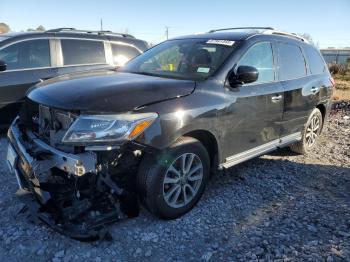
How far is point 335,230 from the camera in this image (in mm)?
3445

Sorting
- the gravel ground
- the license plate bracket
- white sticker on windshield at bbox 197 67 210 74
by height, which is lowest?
the gravel ground

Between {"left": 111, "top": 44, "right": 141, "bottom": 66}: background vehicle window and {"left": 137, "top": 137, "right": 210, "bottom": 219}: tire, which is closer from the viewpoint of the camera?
{"left": 137, "top": 137, "right": 210, "bottom": 219}: tire

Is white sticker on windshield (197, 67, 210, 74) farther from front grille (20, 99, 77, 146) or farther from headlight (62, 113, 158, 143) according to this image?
front grille (20, 99, 77, 146)

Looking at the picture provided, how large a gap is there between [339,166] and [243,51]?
2.55 metres

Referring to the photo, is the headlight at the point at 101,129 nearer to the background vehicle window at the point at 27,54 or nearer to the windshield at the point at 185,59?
the windshield at the point at 185,59

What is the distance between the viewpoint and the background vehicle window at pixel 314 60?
5.56 meters

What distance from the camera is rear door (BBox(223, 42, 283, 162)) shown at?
3.95 meters

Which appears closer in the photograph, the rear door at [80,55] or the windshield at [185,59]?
the windshield at [185,59]

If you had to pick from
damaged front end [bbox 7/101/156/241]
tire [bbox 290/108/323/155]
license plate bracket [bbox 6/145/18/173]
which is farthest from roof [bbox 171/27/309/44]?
license plate bracket [bbox 6/145/18/173]

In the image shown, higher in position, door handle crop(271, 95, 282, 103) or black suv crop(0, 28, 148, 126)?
black suv crop(0, 28, 148, 126)

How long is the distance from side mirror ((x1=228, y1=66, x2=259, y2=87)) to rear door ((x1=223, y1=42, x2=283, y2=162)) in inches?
3.4

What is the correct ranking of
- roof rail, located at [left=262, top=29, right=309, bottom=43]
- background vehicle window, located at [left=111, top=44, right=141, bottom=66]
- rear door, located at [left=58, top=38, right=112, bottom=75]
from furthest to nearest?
background vehicle window, located at [left=111, top=44, right=141, bottom=66], rear door, located at [left=58, top=38, right=112, bottom=75], roof rail, located at [left=262, top=29, right=309, bottom=43]

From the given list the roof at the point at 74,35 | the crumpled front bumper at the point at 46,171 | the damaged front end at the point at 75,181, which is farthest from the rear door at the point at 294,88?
the roof at the point at 74,35

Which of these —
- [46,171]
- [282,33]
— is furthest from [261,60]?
[46,171]
